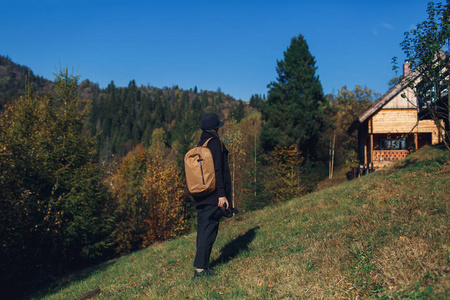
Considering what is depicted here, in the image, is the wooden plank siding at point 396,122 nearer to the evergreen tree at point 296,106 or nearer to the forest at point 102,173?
the forest at point 102,173

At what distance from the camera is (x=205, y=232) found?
5301mm

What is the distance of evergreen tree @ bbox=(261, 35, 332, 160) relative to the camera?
38.2 metres

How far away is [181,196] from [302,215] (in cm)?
2187

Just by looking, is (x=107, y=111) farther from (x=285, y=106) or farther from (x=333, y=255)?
(x=333, y=255)

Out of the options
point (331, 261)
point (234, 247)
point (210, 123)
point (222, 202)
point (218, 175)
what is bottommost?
point (234, 247)

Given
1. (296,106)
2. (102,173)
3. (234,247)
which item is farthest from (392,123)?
(234,247)

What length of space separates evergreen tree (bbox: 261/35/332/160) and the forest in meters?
0.13

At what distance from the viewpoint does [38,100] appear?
65.5ft

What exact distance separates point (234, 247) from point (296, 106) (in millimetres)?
33590

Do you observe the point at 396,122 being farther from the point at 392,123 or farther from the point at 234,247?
the point at 234,247

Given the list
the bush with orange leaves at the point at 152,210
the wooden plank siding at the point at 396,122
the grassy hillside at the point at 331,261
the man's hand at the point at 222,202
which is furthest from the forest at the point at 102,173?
the man's hand at the point at 222,202

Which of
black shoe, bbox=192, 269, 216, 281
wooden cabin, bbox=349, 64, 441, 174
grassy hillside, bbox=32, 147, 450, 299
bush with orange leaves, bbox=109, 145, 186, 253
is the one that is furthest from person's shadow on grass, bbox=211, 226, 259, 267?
wooden cabin, bbox=349, 64, 441, 174

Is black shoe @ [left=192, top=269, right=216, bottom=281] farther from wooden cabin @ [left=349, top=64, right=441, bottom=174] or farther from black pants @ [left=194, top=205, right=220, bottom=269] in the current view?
wooden cabin @ [left=349, top=64, right=441, bottom=174]

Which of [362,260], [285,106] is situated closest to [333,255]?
[362,260]
